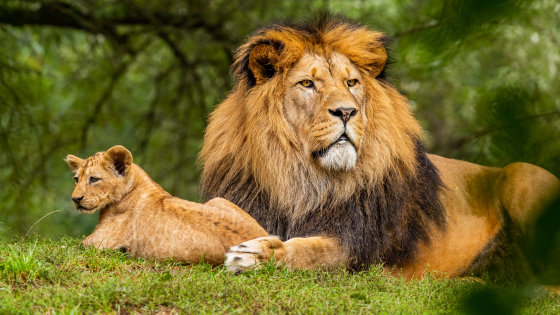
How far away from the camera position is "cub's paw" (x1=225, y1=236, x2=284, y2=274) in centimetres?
377

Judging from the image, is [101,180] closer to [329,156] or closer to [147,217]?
[147,217]

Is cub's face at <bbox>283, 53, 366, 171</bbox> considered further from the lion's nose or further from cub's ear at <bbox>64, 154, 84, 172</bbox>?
cub's ear at <bbox>64, 154, 84, 172</bbox>

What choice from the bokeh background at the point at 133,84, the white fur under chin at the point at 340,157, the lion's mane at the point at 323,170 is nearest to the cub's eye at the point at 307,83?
the lion's mane at the point at 323,170

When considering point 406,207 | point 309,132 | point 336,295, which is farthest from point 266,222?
point 336,295

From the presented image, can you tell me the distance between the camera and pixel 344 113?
4164 mm

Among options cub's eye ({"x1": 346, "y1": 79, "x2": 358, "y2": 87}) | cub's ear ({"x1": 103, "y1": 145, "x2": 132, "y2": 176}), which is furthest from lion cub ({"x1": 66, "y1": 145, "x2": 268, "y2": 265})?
cub's eye ({"x1": 346, "y1": 79, "x2": 358, "y2": 87})

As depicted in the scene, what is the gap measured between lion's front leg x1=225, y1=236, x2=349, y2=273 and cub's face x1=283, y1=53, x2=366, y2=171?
0.51 metres

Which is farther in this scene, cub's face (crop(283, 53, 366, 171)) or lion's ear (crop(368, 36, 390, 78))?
lion's ear (crop(368, 36, 390, 78))

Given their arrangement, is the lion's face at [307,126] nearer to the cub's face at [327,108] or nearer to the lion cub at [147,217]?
the cub's face at [327,108]

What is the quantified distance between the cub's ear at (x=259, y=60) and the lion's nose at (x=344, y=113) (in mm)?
635

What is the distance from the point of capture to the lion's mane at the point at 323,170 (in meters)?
4.47

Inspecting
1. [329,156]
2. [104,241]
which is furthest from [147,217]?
[329,156]

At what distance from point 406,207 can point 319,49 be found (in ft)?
4.11

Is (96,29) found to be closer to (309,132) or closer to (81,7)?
(81,7)
